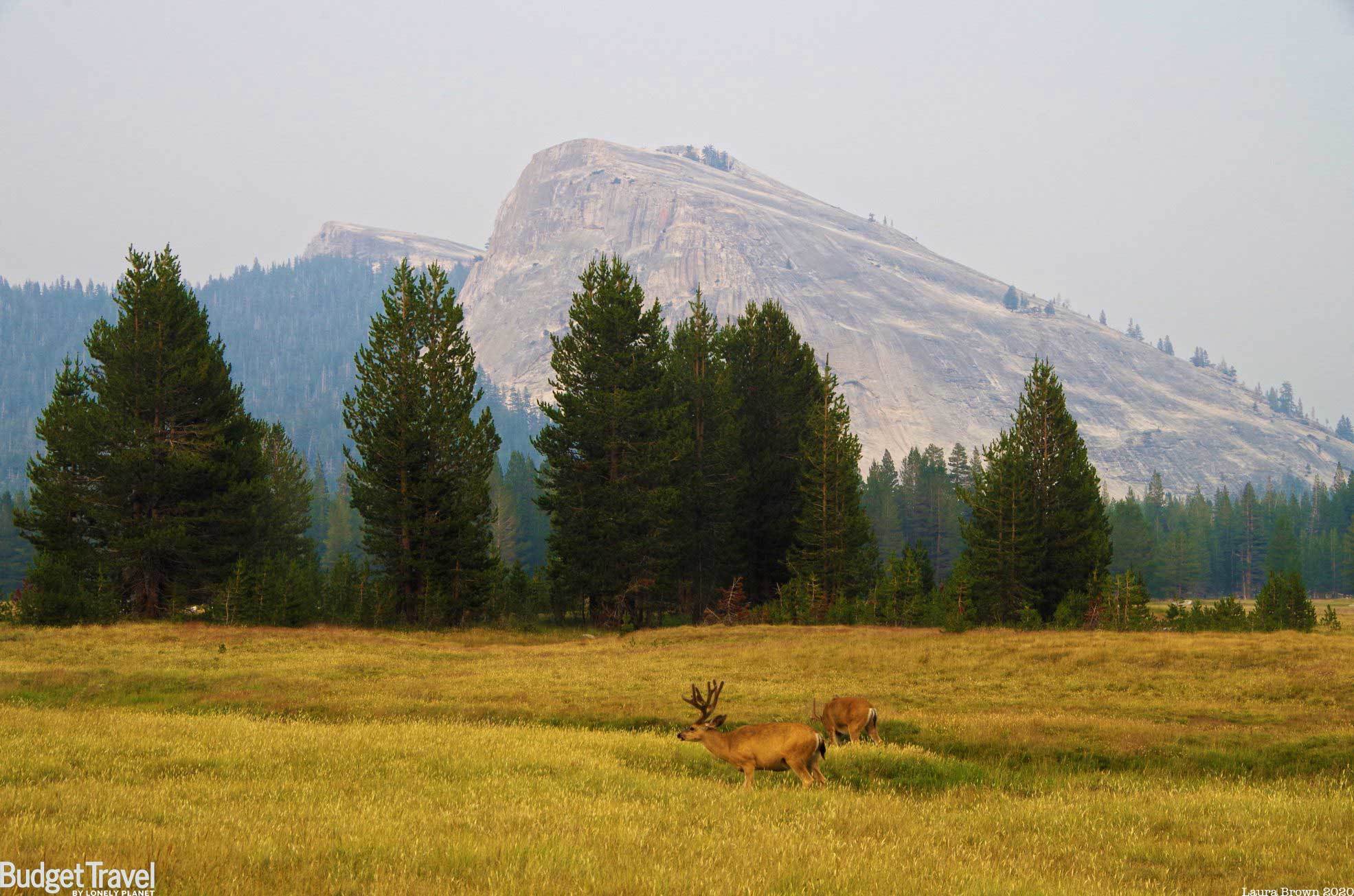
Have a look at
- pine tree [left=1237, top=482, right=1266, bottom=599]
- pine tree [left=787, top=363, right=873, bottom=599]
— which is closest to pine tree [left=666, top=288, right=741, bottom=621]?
pine tree [left=787, top=363, right=873, bottom=599]

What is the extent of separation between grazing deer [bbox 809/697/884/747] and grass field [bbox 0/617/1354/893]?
68 centimetres

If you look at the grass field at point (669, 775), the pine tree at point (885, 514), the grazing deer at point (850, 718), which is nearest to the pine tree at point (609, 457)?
the grass field at point (669, 775)

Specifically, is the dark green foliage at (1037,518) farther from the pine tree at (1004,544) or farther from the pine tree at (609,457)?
the pine tree at (609,457)

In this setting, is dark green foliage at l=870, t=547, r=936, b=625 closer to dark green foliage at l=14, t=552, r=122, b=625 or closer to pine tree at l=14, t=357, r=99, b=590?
dark green foliage at l=14, t=552, r=122, b=625

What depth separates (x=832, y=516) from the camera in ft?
172

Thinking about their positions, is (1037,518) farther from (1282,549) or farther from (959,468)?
(959,468)

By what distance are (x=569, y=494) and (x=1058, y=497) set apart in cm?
2816

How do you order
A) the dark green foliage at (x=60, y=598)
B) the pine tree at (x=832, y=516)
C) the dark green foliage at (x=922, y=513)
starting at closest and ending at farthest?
the dark green foliage at (x=60, y=598) → the pine tree at (x=832, y=516) → the dark green foliage at (x=922, y=513)

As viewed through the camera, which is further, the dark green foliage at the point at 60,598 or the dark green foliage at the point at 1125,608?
the dark green foliage at the point at 1125,608

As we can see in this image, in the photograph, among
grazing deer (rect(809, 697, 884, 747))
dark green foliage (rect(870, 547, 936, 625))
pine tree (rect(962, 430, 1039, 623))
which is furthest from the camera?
pine tree (rect(962, 430, 1039, 623))

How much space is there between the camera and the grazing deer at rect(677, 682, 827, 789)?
1288cm

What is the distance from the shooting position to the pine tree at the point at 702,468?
5294 centimetres

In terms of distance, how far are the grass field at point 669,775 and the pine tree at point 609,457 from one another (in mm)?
19687

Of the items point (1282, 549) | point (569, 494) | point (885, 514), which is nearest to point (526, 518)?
point (885, 514)
